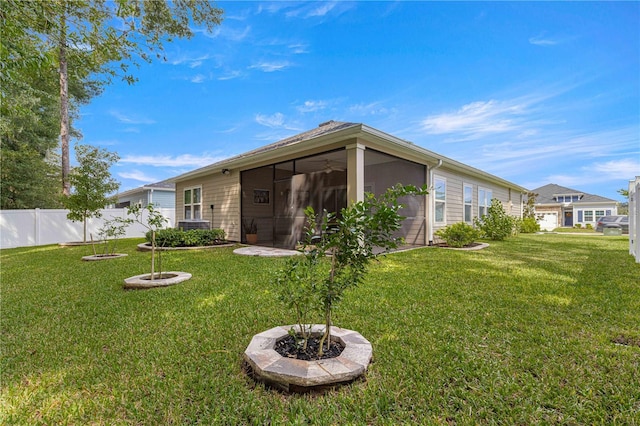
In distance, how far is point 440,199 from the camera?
30.5 ft

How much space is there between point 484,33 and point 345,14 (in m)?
3.89

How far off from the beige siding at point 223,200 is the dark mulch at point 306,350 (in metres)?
8.13

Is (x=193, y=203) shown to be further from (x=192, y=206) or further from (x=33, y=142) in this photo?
(x=33, y=142)

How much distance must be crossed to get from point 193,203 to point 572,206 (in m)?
35.6

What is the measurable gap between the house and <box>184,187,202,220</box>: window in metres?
0.04

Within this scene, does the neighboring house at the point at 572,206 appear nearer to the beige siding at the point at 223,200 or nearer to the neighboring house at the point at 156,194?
the beige siding at the point at 223,200

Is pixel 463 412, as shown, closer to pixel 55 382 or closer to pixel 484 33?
pixel 55 382

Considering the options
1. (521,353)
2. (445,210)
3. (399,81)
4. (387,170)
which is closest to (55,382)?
(521,353)

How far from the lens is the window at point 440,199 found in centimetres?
918

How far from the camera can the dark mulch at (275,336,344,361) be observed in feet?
6.36

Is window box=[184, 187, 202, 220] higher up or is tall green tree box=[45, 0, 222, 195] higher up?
tall green tree box=[45, 0, 222, 195]

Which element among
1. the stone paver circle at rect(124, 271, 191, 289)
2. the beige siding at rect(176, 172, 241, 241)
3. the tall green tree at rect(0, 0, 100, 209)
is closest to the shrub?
the beige siding at rect(176, 172, 241, 241)

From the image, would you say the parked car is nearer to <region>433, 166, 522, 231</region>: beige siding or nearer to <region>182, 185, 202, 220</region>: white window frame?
<region>433, 166, 522, 231</region>: beige siding

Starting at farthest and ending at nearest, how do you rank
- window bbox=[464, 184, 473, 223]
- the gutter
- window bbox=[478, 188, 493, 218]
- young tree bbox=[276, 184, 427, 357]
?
window bbox=[478, 188, 493, 218] → window bbox=[464, 184, 473, 223] → the gutter → young tree bbox=[276, 184, 427, 357]
